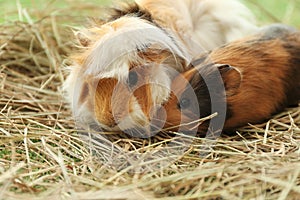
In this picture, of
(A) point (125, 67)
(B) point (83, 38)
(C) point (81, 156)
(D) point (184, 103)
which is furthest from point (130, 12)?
(C) point (81, 156)

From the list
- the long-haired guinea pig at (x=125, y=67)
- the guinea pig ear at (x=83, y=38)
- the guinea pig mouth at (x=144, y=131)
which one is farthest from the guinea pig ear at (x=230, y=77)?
the guinea pig ear at (x=83, y=38)

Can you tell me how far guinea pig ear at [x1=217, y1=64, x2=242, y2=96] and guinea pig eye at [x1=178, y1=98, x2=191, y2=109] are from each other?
0.61ft

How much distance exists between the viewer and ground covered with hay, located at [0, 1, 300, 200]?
1558mm

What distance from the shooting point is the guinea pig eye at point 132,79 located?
2008 mm

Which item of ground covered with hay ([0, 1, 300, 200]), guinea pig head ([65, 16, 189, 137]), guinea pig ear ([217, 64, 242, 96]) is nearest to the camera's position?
ground covered with hay ([0, 1, 300, 200])

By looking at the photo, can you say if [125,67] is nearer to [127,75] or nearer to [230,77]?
[127,75]

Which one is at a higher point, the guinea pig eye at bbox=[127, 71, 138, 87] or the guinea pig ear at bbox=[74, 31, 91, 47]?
the guinea pig ear at bbox=[74, 31, 91, 47]

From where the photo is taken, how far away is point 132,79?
6.61 feet

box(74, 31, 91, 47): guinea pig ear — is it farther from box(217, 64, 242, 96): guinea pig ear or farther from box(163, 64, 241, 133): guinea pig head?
box(217, 64, 242, 96): guinea pig ear

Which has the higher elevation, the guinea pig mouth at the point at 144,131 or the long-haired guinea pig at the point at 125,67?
the long-haired guinea pig at the point at 125,67

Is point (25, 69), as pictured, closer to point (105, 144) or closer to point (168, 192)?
point (105, 144)

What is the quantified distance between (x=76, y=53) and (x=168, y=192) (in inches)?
37.0

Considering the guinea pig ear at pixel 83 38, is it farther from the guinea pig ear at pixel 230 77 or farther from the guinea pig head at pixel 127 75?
the guinea pig ear at pixel 230 77

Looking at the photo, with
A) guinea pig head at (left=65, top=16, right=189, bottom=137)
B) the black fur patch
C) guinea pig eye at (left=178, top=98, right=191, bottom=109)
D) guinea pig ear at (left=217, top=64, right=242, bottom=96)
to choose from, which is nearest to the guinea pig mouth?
guinea pig head at (left=65, top=16, right=189, bottom=137)
